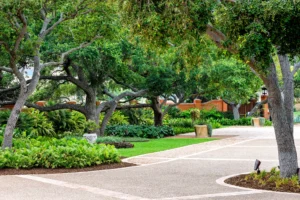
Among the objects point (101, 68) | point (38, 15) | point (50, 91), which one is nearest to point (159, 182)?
point (38, 15)

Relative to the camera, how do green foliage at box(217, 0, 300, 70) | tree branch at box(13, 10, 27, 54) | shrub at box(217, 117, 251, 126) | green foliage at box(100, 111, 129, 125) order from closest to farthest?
green foliage at box(217, 0, 300, 70) → tree branch at box(13, 10, 27, 54) → green foliage at box(100, 111, 129, 125) → shrub at box(217, 117, 251, 126)

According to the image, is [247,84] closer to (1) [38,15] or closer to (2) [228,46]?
(1) [38,15]

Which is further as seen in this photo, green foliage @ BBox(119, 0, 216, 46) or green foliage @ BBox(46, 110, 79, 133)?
green foliage @ BBox(46, 110, 79, 133)

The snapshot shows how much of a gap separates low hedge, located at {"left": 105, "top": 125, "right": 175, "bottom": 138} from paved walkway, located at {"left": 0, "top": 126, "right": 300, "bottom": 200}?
1033cm

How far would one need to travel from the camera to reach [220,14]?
9.88 metres

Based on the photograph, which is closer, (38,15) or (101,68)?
(38,15)

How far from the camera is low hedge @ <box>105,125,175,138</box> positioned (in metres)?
27.6

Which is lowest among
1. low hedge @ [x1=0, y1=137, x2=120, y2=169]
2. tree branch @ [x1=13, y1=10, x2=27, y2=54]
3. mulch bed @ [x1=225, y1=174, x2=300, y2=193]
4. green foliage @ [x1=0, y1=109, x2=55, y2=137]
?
mulch bed @ [x1=225, y1=174, x2=300, y2=193]

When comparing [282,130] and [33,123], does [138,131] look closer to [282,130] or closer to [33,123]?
[33,123]

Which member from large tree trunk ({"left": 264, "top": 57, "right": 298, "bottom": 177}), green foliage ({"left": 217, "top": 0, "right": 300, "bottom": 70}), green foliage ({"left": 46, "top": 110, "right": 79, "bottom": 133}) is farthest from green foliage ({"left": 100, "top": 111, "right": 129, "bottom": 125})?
green foliage ({"left": 217, "top": 0, "right": 300, "bottom": 70})

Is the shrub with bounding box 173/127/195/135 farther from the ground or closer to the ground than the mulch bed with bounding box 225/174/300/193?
farther from the ground

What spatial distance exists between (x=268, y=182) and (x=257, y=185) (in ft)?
0.89

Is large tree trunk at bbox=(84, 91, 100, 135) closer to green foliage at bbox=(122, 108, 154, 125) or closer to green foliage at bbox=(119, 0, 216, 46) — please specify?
green foliage at bbox=(122, 108, 154, 125)

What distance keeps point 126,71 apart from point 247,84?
6.23 meters
